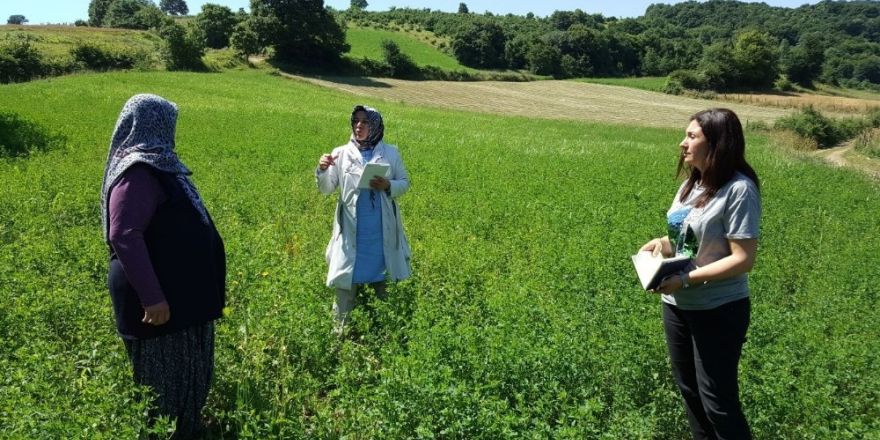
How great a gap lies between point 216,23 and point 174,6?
77.1 m

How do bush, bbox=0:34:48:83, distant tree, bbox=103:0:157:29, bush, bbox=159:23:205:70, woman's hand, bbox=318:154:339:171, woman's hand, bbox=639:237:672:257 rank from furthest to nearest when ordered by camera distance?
1. distant tree, bbox=103:0:157:29
2. bush, bbox=159:23:205:70
3. bush, bbox=0:34:48:83
4. woman's hand, bbox=318:154:339:171
5. woman's hand, bbox=639:237:672:257

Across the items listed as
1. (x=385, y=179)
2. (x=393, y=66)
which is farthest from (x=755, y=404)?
(x=393, y=66)

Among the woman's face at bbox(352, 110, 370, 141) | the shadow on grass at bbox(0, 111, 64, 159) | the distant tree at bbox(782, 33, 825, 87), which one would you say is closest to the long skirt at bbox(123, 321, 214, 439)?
the woman's face at bbox(352, 110, 370, 141)

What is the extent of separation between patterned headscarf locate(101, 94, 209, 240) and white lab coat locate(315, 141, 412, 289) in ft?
5.84

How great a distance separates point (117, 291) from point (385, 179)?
2.18m

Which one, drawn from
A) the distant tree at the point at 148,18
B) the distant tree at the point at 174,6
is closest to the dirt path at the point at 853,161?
the distant tree at the point at 148,18

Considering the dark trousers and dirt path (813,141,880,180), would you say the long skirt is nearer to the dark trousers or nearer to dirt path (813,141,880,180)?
the dark trousers

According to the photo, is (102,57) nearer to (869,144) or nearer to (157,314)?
(157,314)

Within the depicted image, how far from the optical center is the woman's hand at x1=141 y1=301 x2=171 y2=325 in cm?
314

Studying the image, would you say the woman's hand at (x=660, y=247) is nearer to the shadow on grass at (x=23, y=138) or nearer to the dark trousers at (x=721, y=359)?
the dark trousers at (x=721, y=359)

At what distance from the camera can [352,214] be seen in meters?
4.91

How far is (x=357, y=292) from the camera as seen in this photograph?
17.4ft

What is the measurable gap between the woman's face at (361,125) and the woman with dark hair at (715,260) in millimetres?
2563

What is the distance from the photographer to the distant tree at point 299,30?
5259 cm
